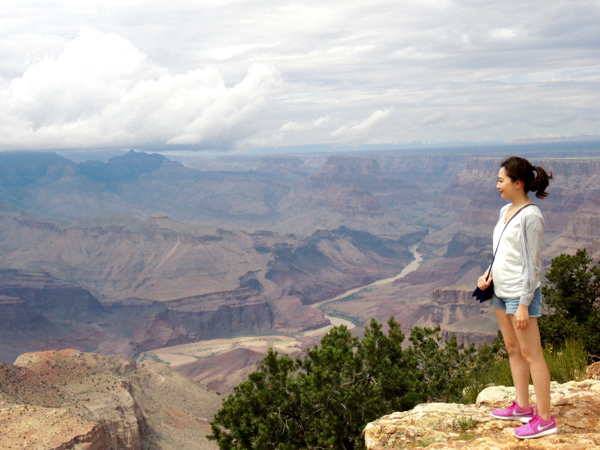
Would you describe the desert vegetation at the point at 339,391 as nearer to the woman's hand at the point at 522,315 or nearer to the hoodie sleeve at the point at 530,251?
the woman's hand at the point at 522,315

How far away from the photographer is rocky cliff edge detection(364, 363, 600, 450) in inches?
253

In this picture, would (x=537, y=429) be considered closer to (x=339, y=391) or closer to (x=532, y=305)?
(x=532, y=305)

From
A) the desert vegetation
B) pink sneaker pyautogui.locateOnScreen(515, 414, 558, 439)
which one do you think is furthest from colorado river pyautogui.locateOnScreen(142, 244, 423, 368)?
pink sneaker pyautogui.locateOnScreen(515, 414, 558, 439)

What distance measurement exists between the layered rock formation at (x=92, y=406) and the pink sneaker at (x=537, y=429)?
28.9 meters

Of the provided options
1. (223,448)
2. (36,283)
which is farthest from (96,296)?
(223,448)

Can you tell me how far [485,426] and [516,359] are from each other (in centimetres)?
102

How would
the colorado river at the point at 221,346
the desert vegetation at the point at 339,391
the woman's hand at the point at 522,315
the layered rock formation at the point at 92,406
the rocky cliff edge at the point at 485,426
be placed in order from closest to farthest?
the rocky cliff edge at the point at 485,426, the woman's hand at the point at 522,315, the desert vegetation at the point at 339,391, the layered rock formation at the point at 92,406, the colorado river at the point at 221,346

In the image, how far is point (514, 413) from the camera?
7125 mm

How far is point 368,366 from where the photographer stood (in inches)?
516

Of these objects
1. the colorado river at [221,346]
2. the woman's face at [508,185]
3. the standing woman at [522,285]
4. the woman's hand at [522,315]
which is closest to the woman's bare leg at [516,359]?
the standing woman at [522,285]

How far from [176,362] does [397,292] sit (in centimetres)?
7901

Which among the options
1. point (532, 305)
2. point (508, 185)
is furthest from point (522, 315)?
point (508, 185)

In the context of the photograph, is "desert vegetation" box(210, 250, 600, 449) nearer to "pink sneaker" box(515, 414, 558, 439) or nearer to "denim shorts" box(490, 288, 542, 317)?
"pink sneaker" box(515, 414, 558, 439)

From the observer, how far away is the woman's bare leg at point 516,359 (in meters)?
7.06
